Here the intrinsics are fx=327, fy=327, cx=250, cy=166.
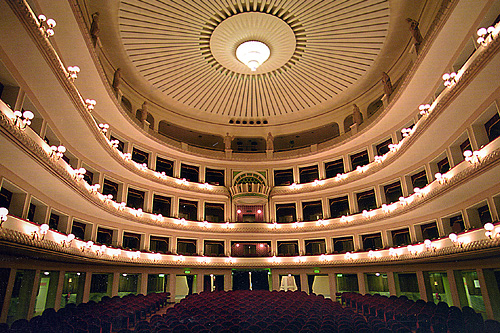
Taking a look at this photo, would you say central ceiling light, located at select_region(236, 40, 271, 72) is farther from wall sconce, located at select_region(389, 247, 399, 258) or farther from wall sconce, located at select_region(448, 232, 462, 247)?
wall sconce, located at select_region(389, 247, 399, 258)

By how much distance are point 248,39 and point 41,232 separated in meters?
13.7

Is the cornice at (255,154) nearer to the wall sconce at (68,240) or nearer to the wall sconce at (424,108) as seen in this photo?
the wall sconce at (424,108)

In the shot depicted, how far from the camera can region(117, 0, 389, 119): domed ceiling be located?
51.6 feet

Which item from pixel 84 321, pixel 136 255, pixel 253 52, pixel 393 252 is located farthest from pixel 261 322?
pixel 253 52

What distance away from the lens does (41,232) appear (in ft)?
35.6

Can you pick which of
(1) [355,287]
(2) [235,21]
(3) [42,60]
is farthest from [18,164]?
(1) [355,287]

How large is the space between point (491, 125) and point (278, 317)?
1093 centimetres

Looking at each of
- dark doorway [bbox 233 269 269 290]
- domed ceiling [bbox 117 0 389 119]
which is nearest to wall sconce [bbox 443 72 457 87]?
domed ceiling [bbox 117 0 389 119]

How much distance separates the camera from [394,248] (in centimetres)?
1862

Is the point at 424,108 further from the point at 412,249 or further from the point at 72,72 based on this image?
the point at 72,72

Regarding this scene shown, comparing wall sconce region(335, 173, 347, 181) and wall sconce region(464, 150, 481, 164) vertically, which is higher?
wall sconce region(335, 173, 347, 181)

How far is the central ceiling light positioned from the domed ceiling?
0.98ft

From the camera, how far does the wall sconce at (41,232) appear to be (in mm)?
10727

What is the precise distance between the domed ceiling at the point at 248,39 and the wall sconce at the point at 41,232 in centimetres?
1053
